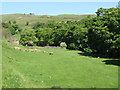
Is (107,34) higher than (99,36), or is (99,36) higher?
(107,34)

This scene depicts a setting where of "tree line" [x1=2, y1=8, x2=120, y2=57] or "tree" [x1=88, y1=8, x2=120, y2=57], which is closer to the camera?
"tree" [x1=88, y1=8, x2=120, y2=57]

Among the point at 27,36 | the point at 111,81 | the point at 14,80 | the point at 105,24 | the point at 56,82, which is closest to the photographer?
the point at 14,80

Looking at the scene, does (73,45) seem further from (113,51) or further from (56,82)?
(56,82)

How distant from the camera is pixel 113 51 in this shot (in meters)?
49.6

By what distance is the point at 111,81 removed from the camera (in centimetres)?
2303

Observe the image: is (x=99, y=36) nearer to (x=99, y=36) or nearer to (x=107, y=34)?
(x=99, y=36)

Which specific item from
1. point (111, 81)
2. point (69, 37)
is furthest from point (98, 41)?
point (111, 81)

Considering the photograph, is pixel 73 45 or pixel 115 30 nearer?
pixel 115 30

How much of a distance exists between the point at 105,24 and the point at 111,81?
1278 inches

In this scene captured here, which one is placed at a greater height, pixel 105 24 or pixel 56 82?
pixel 105 24

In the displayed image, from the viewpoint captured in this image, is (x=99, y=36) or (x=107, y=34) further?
(x=99, y=36)

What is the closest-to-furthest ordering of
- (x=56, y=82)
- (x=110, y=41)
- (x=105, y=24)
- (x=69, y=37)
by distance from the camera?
(x=56, y=82) < (x=110, y=41) < (x=105, y=24) < (x=69, y=37)

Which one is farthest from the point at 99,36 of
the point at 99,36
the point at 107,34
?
the point at 107,34

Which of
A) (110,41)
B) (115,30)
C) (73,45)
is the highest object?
(115,30)
